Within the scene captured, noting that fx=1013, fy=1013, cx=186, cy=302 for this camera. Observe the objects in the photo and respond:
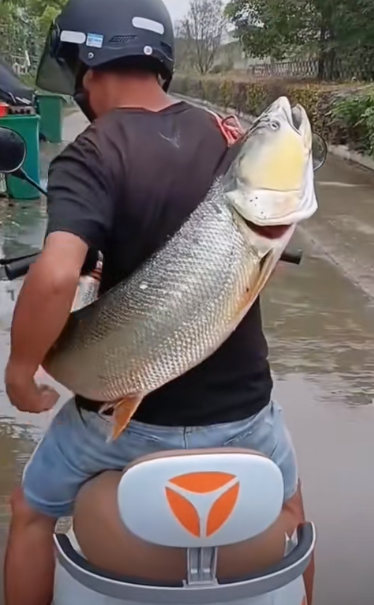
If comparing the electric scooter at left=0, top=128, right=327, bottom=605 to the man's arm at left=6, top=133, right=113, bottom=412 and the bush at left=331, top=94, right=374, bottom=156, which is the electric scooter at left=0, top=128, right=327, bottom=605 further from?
the bush at left=331, top=94, right=374, bottom=156

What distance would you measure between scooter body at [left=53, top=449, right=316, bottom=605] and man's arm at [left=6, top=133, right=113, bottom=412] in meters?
0.31

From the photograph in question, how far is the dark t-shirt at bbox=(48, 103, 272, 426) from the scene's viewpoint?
2.00m

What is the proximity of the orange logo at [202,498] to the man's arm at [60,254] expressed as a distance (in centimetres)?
38

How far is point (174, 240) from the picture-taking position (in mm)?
2016

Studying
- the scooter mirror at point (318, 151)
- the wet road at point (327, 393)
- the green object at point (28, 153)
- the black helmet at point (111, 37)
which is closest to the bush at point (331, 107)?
the green object at point (28, 153)

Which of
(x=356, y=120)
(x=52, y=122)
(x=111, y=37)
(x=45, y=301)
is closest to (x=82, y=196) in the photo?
(x=45, y=301)

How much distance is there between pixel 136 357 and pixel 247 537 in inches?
16.3

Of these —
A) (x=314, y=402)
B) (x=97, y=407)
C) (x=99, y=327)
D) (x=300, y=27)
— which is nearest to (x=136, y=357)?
(x=99, y=327)

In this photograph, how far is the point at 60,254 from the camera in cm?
192

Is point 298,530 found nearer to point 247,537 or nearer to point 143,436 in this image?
point 247,537

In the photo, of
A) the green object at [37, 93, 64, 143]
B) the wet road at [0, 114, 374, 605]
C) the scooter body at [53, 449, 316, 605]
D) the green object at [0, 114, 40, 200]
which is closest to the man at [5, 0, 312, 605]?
the scooter body at [53, 449, 316, 605]

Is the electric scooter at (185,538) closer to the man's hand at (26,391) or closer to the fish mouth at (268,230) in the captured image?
the man's hand at (26,391)

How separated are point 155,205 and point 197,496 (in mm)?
595

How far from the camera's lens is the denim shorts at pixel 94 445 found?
2.19 metres
